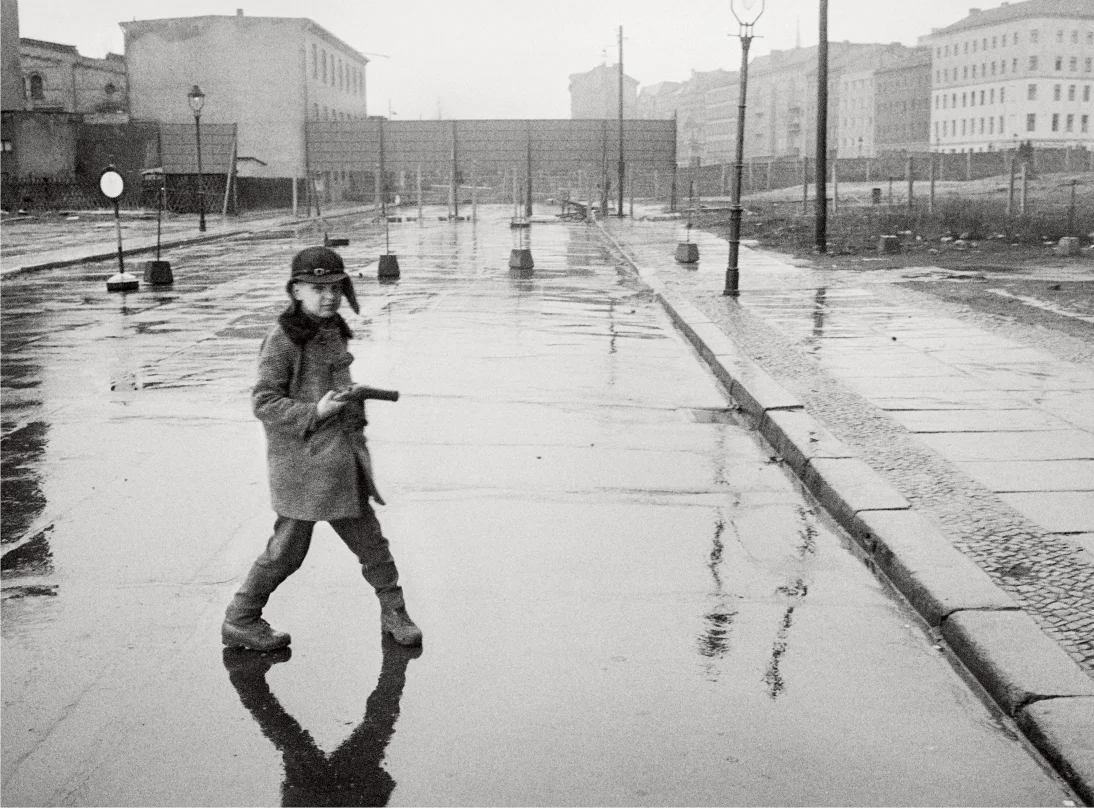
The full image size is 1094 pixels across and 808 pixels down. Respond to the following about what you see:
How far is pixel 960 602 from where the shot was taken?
15.9 feet

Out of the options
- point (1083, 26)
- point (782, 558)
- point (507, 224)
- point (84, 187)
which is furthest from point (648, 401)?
point (1083, 26)

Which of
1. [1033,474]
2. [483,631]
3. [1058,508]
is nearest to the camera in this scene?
[483,631]

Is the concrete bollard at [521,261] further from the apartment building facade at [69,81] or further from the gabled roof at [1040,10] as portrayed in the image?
the gabled roof at [1040,10]

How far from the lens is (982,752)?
3812mm

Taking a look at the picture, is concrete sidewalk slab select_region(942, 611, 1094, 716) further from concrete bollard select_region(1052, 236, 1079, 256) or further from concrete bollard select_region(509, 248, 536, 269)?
concrete bollard select_region(1052, 236, 1079, 256)

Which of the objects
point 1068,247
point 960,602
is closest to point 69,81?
point 1068,247

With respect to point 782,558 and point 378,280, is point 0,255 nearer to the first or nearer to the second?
point 378,280

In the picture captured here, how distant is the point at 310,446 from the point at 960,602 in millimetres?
2441

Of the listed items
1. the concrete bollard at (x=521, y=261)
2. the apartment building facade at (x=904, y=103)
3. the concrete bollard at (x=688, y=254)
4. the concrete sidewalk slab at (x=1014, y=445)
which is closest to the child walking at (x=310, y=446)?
the concrete sidewalk slab at (x=1014, y=445)

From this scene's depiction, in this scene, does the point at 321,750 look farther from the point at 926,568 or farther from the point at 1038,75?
the point at 1038,75

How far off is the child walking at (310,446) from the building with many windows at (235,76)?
62.5 metres

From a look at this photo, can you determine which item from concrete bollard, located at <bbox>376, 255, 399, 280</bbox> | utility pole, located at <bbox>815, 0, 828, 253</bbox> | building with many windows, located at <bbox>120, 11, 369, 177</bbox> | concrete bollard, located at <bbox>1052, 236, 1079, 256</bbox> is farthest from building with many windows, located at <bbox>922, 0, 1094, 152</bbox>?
concrete bollard, located at <bbox>376, 255, 399, 280</bbox>

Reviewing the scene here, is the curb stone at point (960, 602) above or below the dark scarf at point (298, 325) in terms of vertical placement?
below

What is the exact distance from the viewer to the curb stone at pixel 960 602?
Answer: 3.83 m
